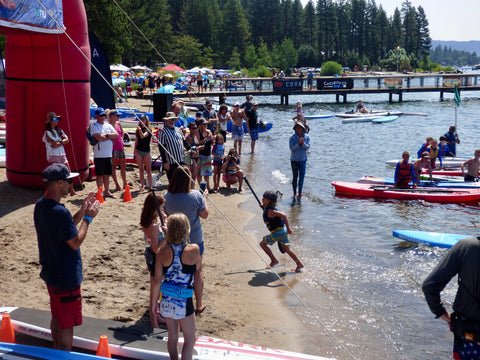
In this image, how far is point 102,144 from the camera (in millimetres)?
9914

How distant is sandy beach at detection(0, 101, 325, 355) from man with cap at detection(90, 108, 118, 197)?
61cm

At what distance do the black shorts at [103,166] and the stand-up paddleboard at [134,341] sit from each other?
4.82m

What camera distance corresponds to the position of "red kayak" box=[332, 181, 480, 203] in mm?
13008

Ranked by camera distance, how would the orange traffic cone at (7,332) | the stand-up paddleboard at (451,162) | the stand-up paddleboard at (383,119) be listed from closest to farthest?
the orange traffic cone at (7,332)
the stand-up paddleboard at (451,162)
the stand-up paddleboard at (383,119)

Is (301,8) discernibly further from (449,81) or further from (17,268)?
(17,268)

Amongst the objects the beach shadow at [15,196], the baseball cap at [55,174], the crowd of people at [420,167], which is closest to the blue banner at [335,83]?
the crowd of people at [420,167]

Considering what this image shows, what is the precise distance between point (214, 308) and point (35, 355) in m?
2.50

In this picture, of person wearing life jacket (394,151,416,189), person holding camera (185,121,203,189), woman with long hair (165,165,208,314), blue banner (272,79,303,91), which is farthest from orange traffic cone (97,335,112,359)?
blue banner (272,79,303,91)

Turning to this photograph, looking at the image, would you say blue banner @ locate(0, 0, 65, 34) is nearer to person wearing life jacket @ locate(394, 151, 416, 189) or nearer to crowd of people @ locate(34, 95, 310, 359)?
crowd of people @ locate(34, 95, 310, 359)

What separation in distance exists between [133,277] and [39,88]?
456 centimetres

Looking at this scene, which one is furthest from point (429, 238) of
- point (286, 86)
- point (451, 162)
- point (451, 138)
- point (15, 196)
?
point (286, 86)

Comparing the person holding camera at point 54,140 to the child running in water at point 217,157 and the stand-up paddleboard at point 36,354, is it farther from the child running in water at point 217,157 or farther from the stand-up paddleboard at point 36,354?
the stand-up paddleboard at point 36,354

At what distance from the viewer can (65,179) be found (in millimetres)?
4250

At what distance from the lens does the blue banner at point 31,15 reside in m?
7.42
